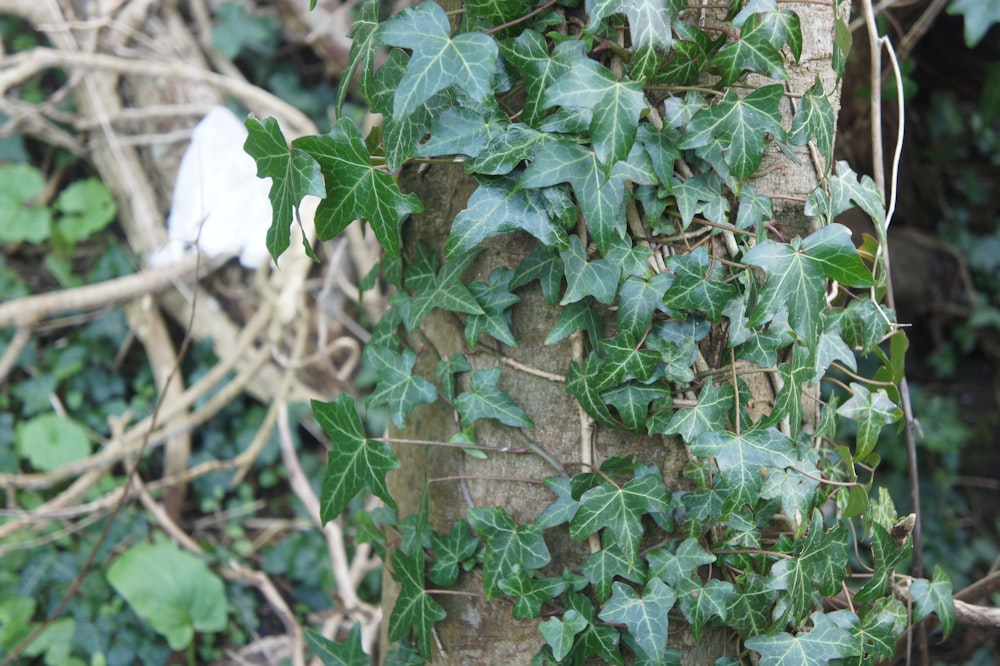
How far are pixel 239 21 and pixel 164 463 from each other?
148cm

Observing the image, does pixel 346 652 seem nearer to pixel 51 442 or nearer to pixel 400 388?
pixel 400 388

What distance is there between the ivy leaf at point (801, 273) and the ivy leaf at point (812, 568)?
255mm

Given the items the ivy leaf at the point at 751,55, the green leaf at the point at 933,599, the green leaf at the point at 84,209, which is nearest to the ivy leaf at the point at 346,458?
the ivy leaf at the point at 751,55

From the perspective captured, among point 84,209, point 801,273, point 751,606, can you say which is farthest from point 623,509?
point 84,209

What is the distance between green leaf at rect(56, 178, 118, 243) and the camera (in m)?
2.51

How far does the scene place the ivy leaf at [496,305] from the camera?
0.88 metres

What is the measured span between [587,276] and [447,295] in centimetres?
18

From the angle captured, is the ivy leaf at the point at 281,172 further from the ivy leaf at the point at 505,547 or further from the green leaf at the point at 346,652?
the green leaf at the point at 346,652

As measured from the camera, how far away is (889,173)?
2250 millimetres

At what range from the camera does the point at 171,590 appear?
2031 millimetres

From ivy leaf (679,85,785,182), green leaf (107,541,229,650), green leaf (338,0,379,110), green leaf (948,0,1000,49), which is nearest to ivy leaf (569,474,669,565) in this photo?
ivy leaf (679,85,785,182)

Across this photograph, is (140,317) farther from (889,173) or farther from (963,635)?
(963,635)

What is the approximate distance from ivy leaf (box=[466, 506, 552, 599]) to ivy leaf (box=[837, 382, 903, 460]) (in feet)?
1.36

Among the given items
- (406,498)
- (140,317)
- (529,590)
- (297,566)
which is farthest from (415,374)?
(140,317)
